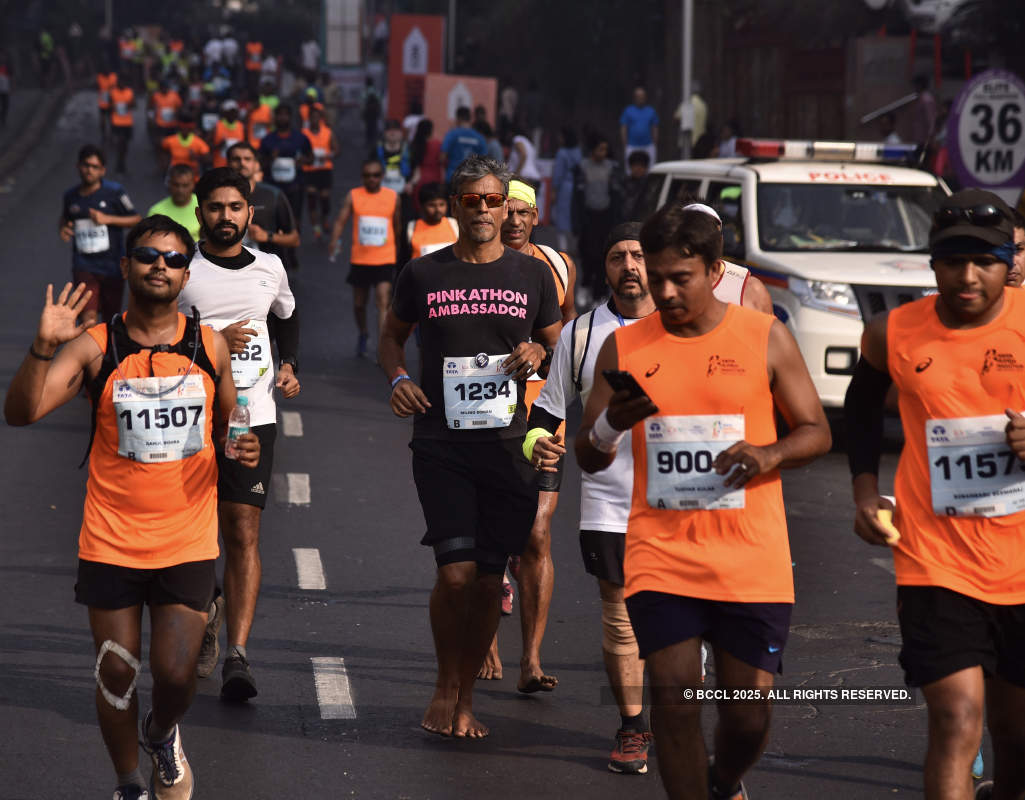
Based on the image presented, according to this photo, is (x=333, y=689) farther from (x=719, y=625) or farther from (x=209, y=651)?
(x=719, y=625)

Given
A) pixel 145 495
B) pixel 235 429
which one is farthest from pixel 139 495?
pixel 235 429

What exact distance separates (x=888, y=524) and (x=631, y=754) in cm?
180

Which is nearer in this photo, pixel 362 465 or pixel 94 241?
pixel 362 465

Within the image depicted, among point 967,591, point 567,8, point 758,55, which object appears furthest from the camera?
point 567,8

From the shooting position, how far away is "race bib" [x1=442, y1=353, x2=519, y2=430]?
6961mm

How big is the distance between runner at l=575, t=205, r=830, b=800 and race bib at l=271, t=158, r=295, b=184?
21035 mm

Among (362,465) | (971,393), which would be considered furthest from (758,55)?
(971,393)

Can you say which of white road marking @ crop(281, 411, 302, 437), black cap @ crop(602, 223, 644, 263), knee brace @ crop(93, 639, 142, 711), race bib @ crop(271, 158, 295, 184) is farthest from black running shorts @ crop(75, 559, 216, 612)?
race bib @ crop(271, 158, 295, 184)

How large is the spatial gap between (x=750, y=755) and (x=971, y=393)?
115cm

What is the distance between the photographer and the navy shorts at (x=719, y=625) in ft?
16.9

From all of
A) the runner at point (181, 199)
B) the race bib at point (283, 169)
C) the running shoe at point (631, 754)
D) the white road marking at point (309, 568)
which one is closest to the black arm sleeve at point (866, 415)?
the running shoe at point (631, 754)

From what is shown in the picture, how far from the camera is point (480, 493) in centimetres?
706

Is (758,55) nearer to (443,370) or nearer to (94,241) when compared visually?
(94,241)

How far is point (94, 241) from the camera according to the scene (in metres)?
15.5
